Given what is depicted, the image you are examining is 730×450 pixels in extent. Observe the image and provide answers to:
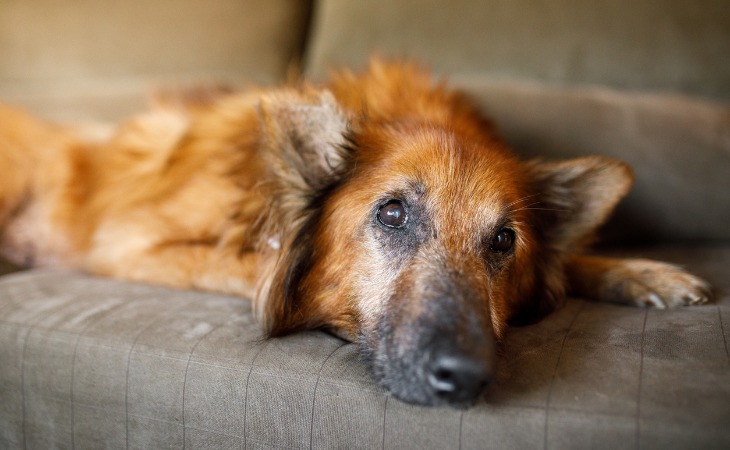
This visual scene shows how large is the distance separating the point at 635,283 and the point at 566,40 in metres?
1.39

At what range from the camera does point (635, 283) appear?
6.11 feet

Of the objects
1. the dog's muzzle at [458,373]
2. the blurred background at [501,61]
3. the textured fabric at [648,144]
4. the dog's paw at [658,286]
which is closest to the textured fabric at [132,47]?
the blurred background at [501,61]

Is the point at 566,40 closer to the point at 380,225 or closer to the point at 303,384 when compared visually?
the point at 380,225

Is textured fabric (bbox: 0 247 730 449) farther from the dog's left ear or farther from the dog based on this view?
the dog's left ear

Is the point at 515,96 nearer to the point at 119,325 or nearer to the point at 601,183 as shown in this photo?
the point at 601,183

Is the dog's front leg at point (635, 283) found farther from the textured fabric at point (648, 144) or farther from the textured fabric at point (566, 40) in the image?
the textured fabric at point (566, 40)

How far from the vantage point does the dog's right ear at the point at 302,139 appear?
5.52 feet

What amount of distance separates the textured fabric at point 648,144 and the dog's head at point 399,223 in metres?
0.70

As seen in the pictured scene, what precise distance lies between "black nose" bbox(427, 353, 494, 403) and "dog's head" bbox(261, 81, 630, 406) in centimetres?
11

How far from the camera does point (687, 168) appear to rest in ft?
8.26

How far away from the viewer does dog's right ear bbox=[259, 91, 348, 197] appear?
1683 millimetres

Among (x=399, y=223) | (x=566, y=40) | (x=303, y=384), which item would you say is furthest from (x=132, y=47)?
(x=303, y=384)

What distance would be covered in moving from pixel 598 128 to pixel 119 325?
2.00 m

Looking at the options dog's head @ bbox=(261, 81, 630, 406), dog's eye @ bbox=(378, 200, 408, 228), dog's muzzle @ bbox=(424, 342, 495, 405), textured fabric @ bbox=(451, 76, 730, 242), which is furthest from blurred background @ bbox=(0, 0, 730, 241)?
dog's muzzle @ bbox=(424, 342, 495, 405)
